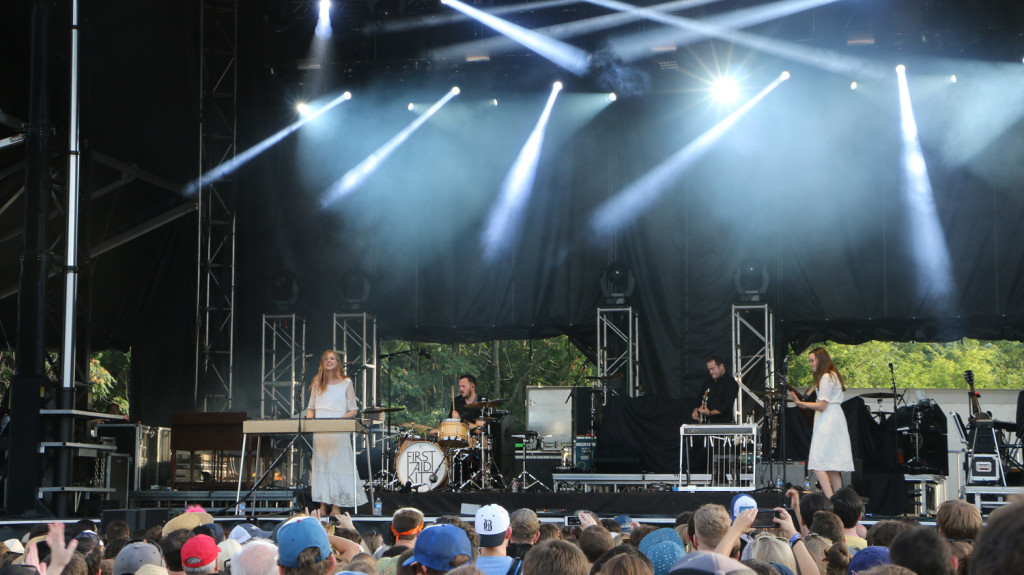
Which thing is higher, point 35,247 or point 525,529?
point 35,247

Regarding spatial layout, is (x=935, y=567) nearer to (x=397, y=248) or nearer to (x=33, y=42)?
(x=33, y=42)

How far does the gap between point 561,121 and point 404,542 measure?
12.0m

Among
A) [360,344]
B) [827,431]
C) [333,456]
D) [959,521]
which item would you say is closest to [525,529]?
[959,521]

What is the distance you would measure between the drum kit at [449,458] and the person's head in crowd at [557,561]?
367 inches

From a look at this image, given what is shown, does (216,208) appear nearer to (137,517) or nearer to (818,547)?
(137,517)

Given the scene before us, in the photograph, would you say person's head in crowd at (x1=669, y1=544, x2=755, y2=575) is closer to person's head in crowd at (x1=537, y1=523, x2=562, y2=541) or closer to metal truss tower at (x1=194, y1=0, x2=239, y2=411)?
person's head in crowd at (x1=537, y1=523, x2=562, y2=541)

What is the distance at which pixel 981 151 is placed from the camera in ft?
48.1

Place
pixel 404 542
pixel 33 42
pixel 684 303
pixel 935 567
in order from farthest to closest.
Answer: pixel 684 303 → pixel 33 42 → pixel 404 542 → pixel 935 567

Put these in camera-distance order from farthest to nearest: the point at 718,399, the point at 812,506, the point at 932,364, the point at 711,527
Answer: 1. the point at 932,364
2. the point at 718,399
3. the point at 812,506
4. the point at 711,527

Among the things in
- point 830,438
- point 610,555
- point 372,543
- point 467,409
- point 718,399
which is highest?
point 718,399

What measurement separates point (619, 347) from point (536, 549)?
12654 millimetres

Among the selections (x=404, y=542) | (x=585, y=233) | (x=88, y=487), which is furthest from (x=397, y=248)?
(x=404, y=542)

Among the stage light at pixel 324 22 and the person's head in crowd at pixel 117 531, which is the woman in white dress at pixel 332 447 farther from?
the stage light at pixel 324 22

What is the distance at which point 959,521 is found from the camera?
4.62 m
